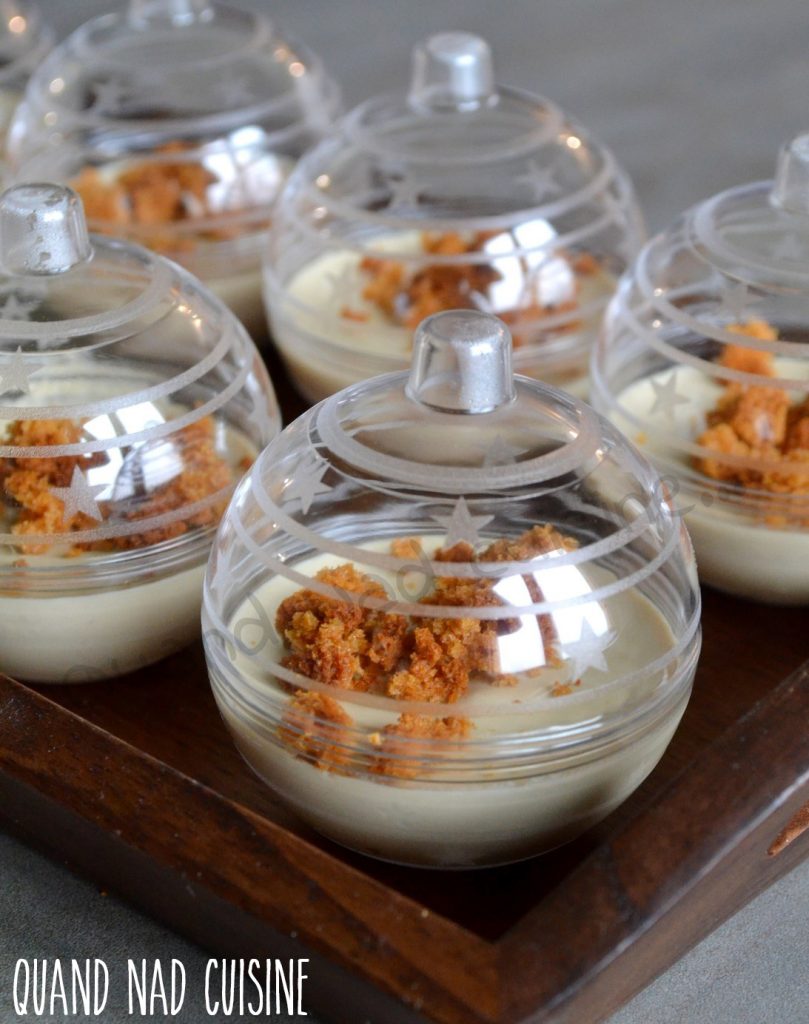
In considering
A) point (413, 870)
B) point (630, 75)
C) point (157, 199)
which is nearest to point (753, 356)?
point (413, 870)

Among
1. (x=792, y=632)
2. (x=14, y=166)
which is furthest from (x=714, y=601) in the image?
(x=14, y=166)

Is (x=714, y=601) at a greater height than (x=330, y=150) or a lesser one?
lesser

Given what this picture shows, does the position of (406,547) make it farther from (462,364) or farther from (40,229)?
(40,229)

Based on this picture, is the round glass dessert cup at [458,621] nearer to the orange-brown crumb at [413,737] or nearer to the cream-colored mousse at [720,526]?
the orange-brown crumb at [413,737]

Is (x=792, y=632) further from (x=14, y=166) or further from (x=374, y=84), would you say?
(x=374, y=84)

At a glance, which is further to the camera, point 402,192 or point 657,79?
point 657,79

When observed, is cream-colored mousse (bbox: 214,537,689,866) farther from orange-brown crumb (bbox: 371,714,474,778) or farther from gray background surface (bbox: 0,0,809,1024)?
gray background surface (bbox: 0,0,809,1024)
